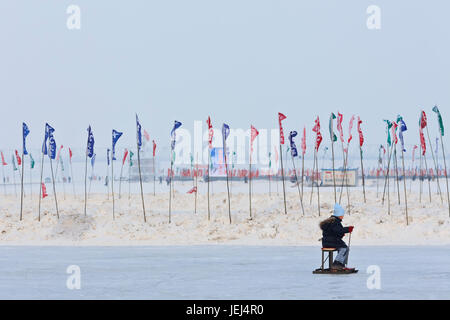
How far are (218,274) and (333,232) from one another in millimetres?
2610

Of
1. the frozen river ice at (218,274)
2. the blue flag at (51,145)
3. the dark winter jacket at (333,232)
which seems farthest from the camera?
the blue flag at (51,145)

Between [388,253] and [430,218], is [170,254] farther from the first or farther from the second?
[430,218]

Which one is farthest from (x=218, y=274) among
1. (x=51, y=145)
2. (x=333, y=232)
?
(x=51, y=145)

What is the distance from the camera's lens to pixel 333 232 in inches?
643

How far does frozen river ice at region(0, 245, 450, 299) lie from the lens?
1390 centimetres

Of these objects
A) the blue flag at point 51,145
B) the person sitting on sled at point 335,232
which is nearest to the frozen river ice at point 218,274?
the person sitting on sled at point 335,232

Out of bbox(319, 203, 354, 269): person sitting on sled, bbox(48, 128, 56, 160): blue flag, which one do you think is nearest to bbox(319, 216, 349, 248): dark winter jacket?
bbox(319, 203, 354, 269): person sitting on sled

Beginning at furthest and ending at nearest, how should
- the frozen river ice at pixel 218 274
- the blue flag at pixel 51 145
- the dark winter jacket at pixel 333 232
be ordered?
the blue flag at pixel 51 145 → the dark winter jacket at pixel 333 232 → the frozen river ice at pixel 218 274

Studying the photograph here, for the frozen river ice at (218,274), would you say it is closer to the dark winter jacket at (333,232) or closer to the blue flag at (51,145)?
the dark winter jacket at (333,232)

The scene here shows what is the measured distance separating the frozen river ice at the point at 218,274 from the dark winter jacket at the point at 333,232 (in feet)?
2.10

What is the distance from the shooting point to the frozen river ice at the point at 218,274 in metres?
13.9

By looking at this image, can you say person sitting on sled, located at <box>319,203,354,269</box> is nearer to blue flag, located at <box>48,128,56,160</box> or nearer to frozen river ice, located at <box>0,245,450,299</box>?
frozen river ice, located at <box>0,245,450,299</box>

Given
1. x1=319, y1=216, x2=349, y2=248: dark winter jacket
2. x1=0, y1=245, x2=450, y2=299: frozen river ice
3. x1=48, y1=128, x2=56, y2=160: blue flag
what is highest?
x1=48, y1=128, x2=56, y2=160: blue flag

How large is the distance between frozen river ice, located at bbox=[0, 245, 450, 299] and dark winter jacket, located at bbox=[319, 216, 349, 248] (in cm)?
64
